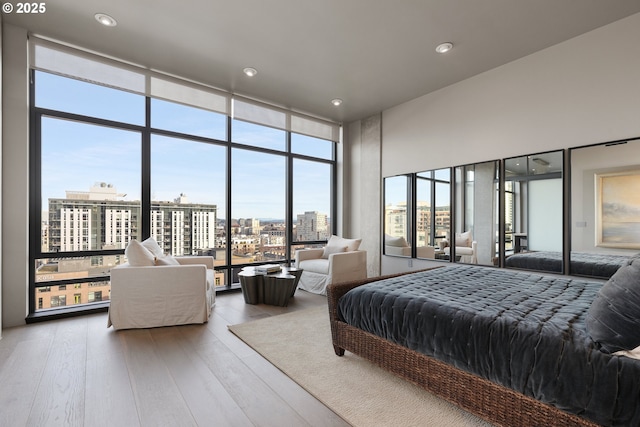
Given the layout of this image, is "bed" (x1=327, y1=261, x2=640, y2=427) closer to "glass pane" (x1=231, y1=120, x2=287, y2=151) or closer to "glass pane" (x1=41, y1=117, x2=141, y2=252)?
"glass pane" (x1=41, y1=117, x2=141, y2=252)

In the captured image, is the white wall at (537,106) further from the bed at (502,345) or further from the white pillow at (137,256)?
the white pillow at (137,256)

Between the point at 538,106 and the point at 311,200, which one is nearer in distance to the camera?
the point at 538,106

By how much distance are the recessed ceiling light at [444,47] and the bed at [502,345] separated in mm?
2581

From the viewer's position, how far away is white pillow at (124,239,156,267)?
3.14m

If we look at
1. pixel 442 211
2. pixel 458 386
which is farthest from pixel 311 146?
pixel 458 386

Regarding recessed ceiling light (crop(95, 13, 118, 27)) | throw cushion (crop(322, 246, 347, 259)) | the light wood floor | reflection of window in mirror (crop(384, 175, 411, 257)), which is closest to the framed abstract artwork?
reflection of window in mirror (crop(384, 175, 411, 257))

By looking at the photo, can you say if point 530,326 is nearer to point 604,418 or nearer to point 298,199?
point 604,418

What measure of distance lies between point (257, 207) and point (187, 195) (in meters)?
1.14

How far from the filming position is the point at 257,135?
5180 millimetres

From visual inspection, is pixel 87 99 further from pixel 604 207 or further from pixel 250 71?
pixel 604 207

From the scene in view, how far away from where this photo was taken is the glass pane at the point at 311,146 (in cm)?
566

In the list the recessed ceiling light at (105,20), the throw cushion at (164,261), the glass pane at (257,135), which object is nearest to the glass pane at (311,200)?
the glass pane at (257,135)

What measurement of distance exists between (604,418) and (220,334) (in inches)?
107

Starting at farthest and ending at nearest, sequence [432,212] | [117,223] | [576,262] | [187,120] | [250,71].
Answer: [432,212], [187,120], [250,71], [117,223], [576,262]
